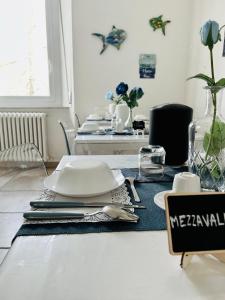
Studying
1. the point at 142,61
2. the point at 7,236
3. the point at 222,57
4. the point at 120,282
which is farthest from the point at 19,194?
the point at 120,282

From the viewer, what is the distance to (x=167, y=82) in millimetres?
3227

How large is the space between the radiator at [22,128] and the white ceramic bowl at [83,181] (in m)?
2.69

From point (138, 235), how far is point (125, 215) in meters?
0.07

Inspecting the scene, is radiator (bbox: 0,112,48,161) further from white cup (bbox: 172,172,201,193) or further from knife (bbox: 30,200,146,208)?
white cup (bbox: 172,172,201,193)

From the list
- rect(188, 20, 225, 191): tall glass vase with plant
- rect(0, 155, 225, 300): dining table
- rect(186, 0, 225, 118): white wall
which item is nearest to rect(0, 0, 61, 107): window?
rect(186, 0, 225, 118): white wall

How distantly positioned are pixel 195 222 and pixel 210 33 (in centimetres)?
49

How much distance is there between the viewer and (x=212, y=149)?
838mm

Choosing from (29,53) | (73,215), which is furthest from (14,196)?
(73,215)

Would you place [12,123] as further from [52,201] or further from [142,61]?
[52,201]

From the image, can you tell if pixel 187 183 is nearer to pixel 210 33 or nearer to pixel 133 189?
pixel 133 189

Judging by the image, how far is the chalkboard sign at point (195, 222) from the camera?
1.73 feet

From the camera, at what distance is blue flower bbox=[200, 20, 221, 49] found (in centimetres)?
72

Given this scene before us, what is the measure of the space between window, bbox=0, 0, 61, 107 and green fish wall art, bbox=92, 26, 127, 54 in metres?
0.61

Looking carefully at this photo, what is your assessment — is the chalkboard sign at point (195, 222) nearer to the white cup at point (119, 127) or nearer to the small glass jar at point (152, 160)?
the small glass jar at point (152, 160)
